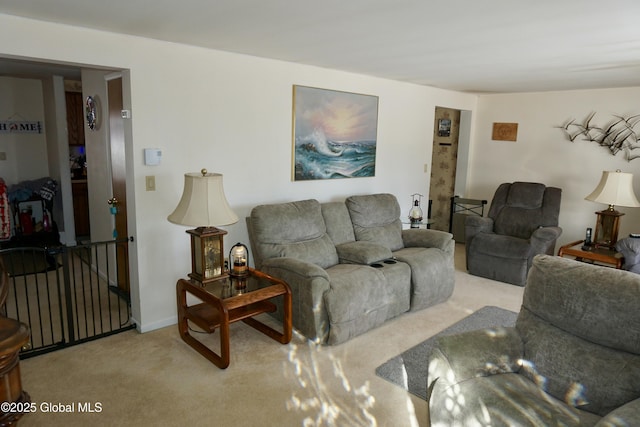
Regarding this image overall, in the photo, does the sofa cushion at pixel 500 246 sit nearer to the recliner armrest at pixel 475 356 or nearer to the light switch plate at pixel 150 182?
the recliner armrest at pixel 475 356

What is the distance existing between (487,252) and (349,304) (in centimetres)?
237

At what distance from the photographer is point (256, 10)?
91.9 inches

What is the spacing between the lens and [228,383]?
2.77 metres

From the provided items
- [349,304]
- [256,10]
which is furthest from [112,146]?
[349,304]

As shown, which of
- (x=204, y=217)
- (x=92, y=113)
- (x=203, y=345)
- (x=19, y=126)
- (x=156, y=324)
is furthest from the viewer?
(x=19, y=126)

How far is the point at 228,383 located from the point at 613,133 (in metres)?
5.15

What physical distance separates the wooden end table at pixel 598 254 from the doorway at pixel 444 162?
7.52 ft

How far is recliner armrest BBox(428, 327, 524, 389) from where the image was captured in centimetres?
212

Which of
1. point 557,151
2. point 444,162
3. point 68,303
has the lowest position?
point 68,303

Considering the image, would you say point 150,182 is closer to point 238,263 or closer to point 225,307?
point 238,263

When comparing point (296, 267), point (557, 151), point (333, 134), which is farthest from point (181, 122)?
point (557, 151)

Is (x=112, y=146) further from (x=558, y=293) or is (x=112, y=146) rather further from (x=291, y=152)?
(x=558, y=293)

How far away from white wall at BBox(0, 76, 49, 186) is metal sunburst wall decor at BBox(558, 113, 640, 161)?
7.05 m

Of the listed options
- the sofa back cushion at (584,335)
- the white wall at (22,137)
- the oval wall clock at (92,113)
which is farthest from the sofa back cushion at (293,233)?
the white wall at (22,137)
